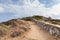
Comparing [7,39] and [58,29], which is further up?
[58,29]

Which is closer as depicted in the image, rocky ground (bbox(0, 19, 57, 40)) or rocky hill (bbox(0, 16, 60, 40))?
rocky hill (bbox(0, 16, 60, 40))

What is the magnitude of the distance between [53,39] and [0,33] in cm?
733

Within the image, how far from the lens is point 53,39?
12.9 metres

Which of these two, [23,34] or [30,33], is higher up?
[23,34]

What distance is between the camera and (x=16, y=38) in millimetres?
15219

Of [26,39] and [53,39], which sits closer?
[53,39]

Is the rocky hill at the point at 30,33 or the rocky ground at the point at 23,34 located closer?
the rocky hill at the point at 30,33

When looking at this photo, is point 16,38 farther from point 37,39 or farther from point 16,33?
point 37,39

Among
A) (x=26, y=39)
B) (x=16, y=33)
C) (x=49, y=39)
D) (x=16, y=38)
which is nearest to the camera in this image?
(x=49, y=39)

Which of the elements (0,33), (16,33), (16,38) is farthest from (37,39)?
(0,33)

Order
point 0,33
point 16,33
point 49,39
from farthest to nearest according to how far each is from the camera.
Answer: point 0,33
point 16,33
point 49,39

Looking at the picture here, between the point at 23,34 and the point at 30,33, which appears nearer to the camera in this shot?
the point at 23,34

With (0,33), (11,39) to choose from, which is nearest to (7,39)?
(11,39)

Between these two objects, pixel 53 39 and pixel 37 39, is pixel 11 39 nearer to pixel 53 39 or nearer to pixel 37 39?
pixel 37 39
